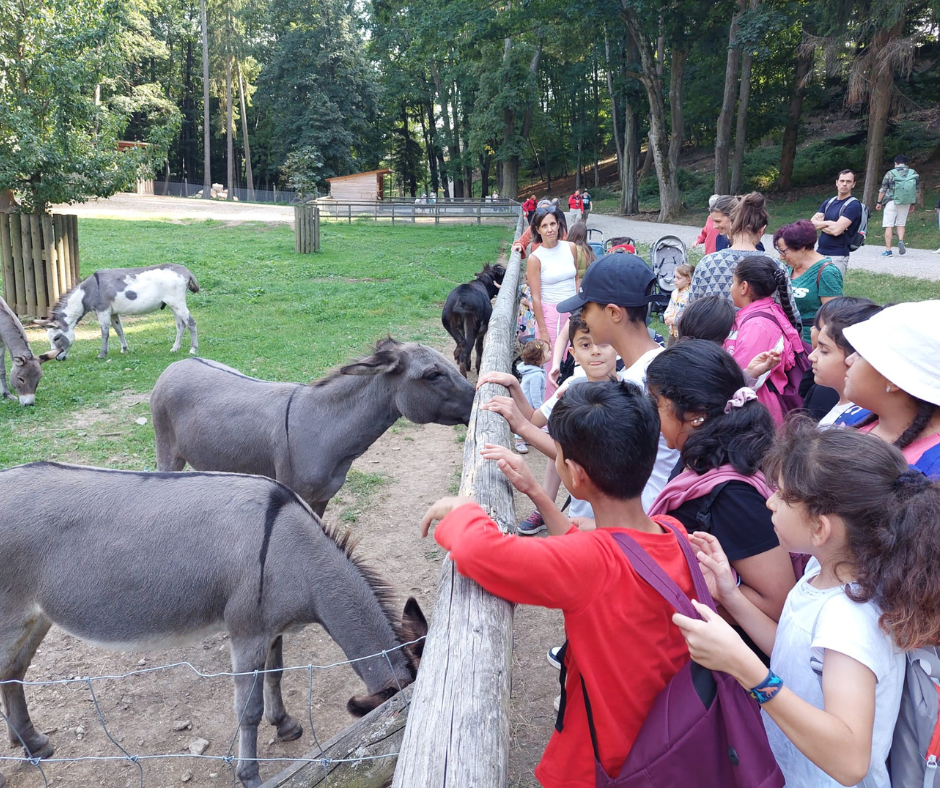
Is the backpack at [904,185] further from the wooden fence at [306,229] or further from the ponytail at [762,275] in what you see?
the wooden fence at [306,229]

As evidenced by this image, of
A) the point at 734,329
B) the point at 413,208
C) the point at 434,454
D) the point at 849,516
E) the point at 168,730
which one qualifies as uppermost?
the point at 413,208

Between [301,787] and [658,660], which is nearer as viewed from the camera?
[658,660]

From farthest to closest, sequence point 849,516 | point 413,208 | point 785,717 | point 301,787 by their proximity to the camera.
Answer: point 413,208, point 301,787, point 849,516, point 785,717

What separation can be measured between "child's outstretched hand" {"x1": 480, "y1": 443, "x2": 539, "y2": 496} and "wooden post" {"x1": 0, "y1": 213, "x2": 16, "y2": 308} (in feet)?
42.0

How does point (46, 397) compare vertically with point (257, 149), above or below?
below

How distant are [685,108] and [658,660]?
38496mm

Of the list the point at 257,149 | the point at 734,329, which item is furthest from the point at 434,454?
the point at 257,149

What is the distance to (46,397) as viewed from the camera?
8.29 m

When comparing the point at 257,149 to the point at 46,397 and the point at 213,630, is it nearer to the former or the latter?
the point at 46,397

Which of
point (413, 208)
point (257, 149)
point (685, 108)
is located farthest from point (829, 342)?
point (257, 149)

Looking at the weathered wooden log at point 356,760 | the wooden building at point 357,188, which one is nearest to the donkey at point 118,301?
the weathered wooden log at point 356,760

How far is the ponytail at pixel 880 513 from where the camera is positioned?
5.00ft

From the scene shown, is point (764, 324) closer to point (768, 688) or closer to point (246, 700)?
point (768, 688)

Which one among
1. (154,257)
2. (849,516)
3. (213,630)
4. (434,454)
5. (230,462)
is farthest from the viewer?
(154,257)
